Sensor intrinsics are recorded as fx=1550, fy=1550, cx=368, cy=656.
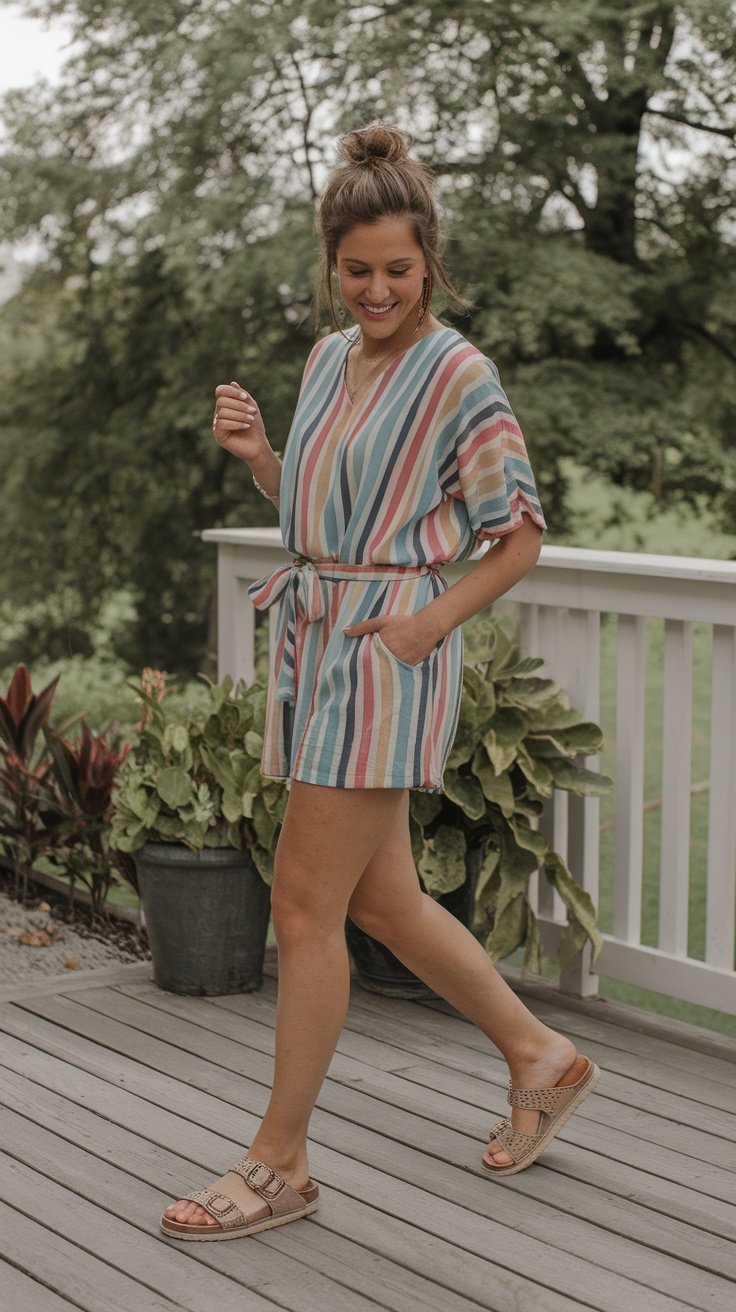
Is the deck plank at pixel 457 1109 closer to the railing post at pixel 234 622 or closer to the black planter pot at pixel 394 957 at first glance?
the black planter pot at pixel 394 957

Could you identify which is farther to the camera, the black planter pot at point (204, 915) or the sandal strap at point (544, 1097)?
the black planter pot at point (204, 915)

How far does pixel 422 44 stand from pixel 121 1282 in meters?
7.02

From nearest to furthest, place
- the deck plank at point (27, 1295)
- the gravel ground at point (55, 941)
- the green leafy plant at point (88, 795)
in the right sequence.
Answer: the deck plank at point (27, 1295), the gravel ground at point (55, 941), the green leafy plant at point (88, 795)

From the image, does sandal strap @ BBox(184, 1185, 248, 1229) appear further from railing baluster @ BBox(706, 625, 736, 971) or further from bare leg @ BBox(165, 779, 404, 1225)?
railing baluster @ BBox(706, 625, 736, 971)

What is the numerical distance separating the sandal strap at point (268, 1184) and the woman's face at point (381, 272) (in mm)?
1208

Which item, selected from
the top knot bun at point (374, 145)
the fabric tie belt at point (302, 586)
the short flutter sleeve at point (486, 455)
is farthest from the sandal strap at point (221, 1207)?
Result: the top knot bun at point (374, 145)

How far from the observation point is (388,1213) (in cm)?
231

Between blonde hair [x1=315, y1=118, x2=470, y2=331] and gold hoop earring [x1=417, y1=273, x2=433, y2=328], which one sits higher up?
blonde hair [x1=315, y1=118, x2=470, y2=331]

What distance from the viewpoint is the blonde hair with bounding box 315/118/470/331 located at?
210cm

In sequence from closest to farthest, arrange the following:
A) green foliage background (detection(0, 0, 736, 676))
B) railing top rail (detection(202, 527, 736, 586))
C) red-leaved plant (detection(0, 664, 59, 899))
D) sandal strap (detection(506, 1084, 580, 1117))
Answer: sandal strap (detection(506, 1084, 580, 1117)) < railing top rail (detection(202, 527, 736, 586)) < red-leaved plant (detection(0, 664, 59, 899)) < green foliage background (detection(0, 0, 736, 676))

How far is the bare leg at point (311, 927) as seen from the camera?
218 cm

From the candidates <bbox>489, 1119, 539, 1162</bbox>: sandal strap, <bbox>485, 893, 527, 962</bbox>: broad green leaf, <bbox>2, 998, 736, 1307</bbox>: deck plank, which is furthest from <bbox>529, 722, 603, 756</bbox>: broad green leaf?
<bbox>489, 1119, 539, 1162</bbox>: sandal strap

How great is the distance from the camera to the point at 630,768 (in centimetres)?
338

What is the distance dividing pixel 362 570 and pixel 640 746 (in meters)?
1.40
